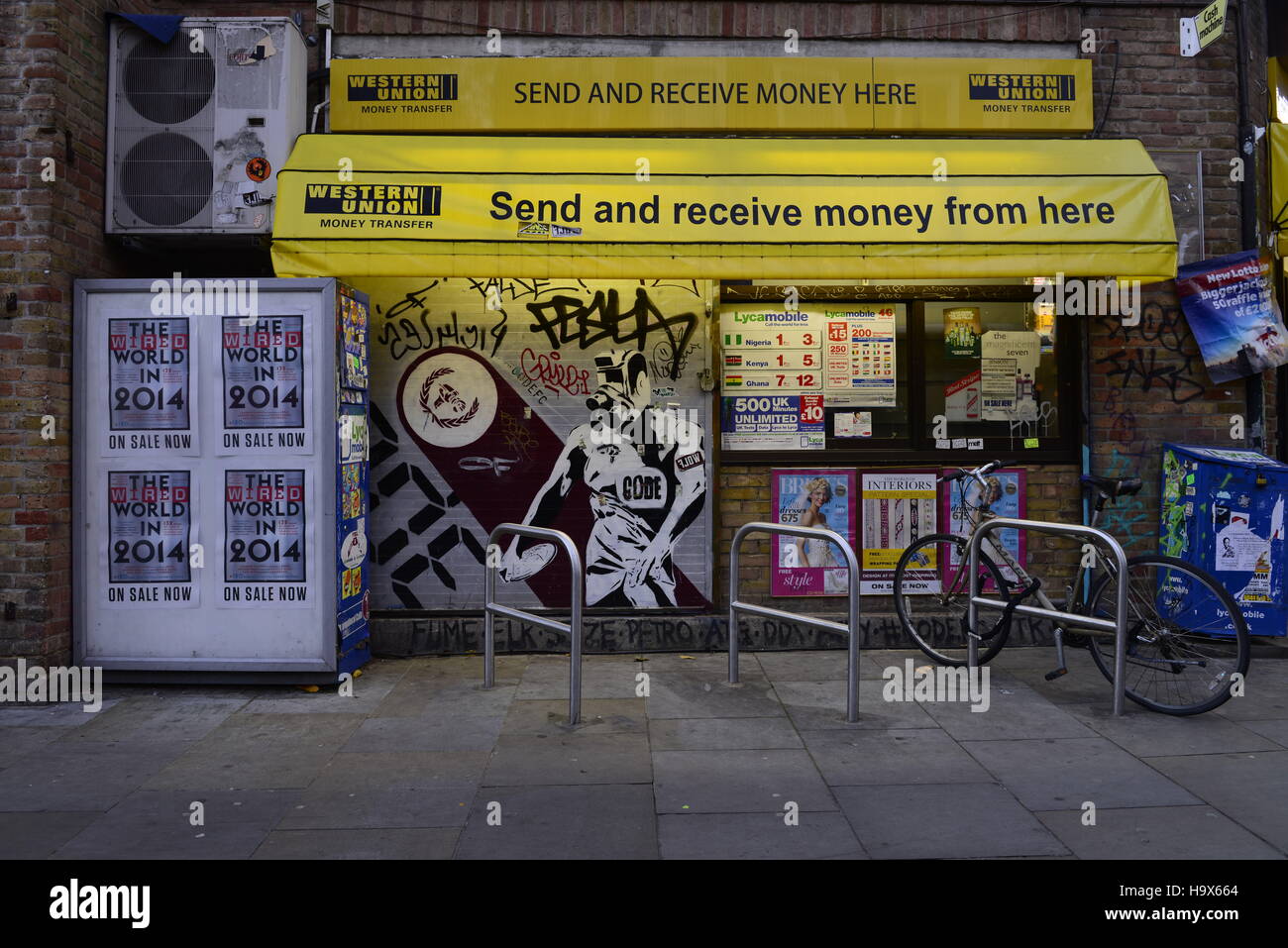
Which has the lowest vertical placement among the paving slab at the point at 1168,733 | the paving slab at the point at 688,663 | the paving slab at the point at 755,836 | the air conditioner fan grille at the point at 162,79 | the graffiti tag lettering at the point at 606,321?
the paving slab at the point at 755,836

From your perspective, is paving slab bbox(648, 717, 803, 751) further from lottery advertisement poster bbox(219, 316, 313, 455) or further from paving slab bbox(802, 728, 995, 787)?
lottery advertisement poster bbox(219, 316, 313, 455)

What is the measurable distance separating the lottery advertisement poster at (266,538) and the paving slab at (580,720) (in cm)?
173

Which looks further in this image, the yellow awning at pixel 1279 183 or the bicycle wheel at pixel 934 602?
the yellow awning at pixel 1279 183

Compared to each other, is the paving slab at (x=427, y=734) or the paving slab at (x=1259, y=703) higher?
the paving slab at (x=1259, y=703)

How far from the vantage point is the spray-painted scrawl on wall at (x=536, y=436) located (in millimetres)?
7402

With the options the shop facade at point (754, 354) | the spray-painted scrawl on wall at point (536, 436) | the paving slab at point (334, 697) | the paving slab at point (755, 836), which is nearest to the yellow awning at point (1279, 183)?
the shop facade at point (754, 354)

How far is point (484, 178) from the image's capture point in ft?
21.7

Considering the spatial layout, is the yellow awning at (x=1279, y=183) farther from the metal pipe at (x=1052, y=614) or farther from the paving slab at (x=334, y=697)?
the paving slab at (x=334, y=697)

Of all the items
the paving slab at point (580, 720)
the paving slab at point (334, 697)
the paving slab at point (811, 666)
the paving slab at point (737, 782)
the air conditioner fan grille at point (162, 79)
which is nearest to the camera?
the paving slab at point (737, 782)

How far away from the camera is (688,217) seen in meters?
6.58

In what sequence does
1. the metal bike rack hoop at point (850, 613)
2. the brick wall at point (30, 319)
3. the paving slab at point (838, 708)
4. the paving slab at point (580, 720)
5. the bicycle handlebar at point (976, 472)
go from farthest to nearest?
the bicycle handlebar at point (976, 472)
the brick wall at point (30, 319)
the paving slab at point (838, 708)
the paving slab at point (580, 720)
the metal bike rack hoop at point (850, 613)

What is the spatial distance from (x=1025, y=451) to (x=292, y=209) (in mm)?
5651

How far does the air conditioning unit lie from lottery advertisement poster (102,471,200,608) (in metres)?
1.80

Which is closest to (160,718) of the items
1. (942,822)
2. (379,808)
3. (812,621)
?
(379,808)
